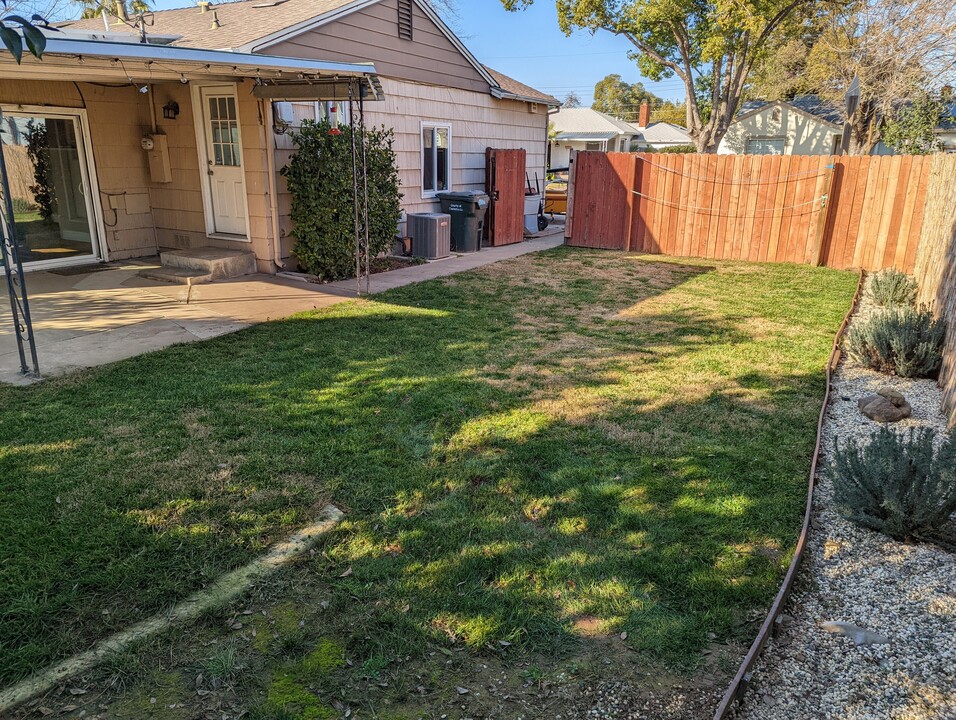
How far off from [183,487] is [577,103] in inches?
3141

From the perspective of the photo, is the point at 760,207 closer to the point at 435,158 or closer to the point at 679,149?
the point at 435,158

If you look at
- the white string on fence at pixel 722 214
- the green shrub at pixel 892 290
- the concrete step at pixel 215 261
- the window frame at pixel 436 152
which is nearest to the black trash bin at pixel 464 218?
the window frame at pixel 436 152

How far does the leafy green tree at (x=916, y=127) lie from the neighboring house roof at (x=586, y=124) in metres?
16.8

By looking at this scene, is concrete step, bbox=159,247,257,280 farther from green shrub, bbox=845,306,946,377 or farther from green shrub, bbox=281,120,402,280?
green shrub, bbox=845,306,946,377

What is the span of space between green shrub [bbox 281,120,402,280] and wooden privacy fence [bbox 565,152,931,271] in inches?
197

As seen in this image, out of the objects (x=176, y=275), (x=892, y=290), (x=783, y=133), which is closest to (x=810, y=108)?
(x=783, y=133)

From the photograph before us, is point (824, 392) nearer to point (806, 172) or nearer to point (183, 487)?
point (183, 487)

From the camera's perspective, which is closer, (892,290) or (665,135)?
(892,290)

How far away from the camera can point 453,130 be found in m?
12.6

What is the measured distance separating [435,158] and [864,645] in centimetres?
1108

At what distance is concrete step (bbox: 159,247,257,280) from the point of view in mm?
8828

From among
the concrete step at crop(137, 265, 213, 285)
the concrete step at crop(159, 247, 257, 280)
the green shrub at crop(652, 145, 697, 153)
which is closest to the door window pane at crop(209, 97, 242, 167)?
the concrete step at crop(159, 247, 257, 280)

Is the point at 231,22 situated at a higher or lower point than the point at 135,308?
higher

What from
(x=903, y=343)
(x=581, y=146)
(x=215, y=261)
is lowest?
(x=903, y=343)
